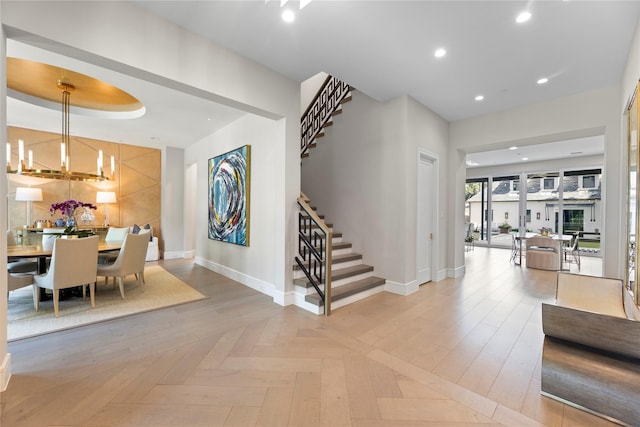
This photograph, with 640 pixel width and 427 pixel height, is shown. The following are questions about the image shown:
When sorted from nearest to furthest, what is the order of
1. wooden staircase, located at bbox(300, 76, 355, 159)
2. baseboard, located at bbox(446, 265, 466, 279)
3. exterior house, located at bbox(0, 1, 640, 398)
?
1. exterior house, located at bbox(0, 1, 640, 398)
2. wooden staircase, located at bbox(300, 76, 355, 159)
3. baseboard, located at bbox(446, 265, 466, 279)

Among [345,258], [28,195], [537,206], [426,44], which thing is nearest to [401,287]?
[345,258]

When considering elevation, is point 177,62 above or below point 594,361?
above

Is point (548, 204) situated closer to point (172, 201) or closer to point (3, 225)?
point (172, 201)

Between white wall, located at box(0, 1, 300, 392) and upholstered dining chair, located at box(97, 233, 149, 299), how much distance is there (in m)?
1.87

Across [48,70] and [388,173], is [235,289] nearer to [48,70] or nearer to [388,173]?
[388,173]

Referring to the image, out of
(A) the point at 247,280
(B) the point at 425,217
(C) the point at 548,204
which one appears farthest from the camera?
(C) the point at 548,204

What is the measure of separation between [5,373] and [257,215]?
118 inches

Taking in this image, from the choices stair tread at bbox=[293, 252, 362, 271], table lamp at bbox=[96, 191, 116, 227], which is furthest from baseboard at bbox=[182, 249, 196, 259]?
stair tread at bbox=[293, 252, 362, 271]

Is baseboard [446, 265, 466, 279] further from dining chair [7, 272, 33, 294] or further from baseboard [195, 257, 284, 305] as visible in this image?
dining chair [7, 272, 33, 294]

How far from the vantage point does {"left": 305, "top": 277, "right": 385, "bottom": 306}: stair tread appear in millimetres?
3411

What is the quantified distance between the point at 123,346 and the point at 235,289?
6.12 ft

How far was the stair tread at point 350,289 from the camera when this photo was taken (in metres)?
3.41

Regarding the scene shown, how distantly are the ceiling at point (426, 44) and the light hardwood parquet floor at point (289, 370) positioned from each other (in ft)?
10.1

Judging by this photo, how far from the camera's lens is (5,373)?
191 cm
